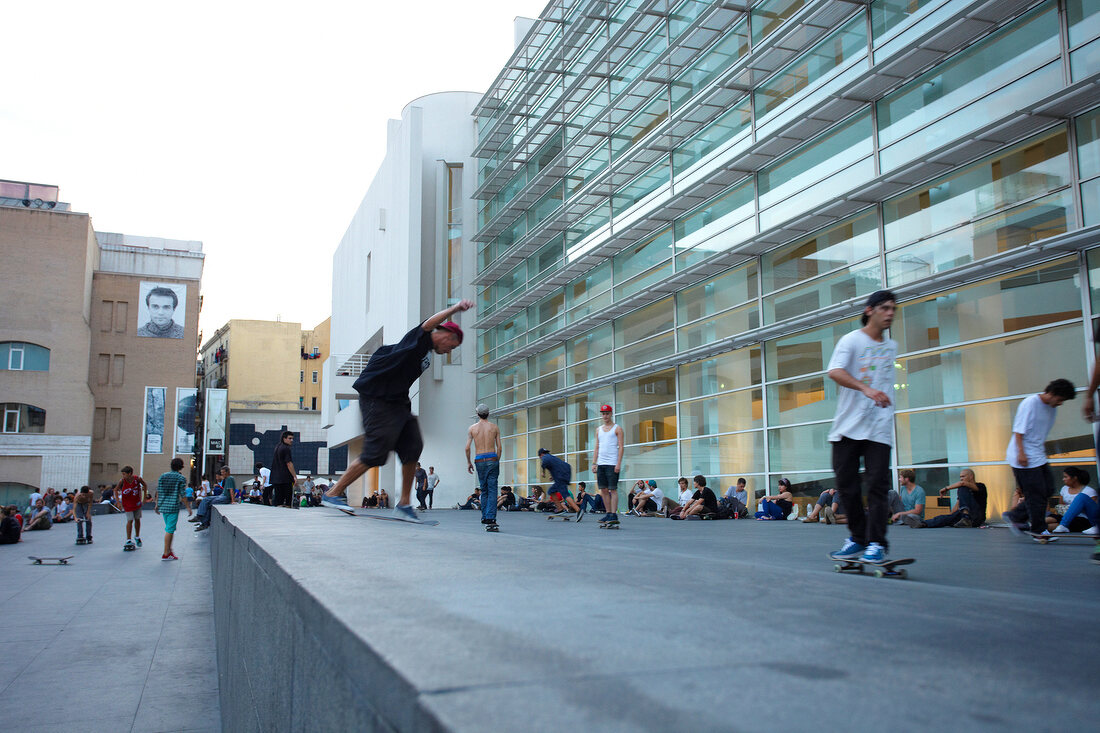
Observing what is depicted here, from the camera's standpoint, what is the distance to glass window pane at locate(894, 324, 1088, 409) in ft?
39.6

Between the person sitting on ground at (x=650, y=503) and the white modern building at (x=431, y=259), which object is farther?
the white modern building at (x=431, y=259)

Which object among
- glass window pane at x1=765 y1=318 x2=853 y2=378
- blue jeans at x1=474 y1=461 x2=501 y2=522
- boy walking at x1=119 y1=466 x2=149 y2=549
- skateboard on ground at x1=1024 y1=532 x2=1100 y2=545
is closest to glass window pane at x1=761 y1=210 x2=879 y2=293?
glass window pane at x1=765 y1=318 x2=853 y2=378

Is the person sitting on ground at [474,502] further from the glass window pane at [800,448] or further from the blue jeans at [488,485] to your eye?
the blue jeans at [488,485]

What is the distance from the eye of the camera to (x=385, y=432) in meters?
7.15

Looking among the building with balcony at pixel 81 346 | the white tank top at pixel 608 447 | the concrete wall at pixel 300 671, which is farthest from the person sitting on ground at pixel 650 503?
the building with balcony at pixel 81 346

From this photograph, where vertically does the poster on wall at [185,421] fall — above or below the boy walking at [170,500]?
above

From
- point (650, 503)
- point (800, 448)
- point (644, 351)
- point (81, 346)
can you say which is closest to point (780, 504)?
point (800, 448)

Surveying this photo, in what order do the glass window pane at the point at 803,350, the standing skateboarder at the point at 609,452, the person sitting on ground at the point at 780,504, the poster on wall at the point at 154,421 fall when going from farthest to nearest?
the poster on wall at the point at 154,421
the person sitting on ground at the point at 780,504
the glass window pane at the point at 803,350
the standing skateboarder at the point at 609,452

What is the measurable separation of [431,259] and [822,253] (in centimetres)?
2268

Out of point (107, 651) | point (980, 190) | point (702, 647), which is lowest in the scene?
point (107, 651)

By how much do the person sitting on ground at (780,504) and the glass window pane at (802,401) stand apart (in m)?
1.41

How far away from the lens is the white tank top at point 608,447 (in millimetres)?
11445

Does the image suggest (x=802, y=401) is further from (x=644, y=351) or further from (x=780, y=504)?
(x=644, y=351)

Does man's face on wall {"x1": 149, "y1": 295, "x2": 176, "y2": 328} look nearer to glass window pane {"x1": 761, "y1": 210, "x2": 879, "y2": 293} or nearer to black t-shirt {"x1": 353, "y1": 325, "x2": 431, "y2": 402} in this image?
glass window pane {"x1": 761, "y1": 210, "x2": 879, "y2": 293}
